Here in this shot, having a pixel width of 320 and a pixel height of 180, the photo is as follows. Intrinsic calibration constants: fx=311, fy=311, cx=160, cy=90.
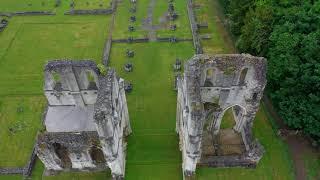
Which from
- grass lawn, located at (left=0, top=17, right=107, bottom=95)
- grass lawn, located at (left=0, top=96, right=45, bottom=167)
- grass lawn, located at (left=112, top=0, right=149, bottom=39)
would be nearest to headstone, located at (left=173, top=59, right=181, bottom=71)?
grass lawn, located at (left=112, top=0, right=149, bottom=39)

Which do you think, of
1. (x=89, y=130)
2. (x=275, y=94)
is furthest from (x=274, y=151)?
(x=89, y=130)

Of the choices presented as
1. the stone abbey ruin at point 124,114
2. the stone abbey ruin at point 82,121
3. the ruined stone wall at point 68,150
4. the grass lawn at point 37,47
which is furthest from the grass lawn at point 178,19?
the ruined stone wall at point 68,150

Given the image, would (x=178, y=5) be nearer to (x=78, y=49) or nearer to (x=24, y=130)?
(x=78, y=49)

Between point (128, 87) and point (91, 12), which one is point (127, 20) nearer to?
point (91, 12)

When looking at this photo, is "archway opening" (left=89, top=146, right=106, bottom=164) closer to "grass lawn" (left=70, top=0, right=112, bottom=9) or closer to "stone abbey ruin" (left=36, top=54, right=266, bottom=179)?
"stone abbey ruin" (left=36, top=54, right=266, bottom=179)

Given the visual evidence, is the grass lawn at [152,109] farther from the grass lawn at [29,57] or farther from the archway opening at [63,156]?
the grass lawn at [29,57]

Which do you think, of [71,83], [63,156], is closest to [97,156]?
[63,156]
